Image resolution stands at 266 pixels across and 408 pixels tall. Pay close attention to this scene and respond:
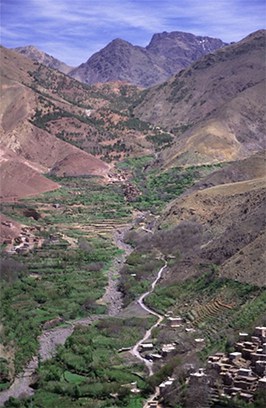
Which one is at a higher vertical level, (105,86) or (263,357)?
(105,86)

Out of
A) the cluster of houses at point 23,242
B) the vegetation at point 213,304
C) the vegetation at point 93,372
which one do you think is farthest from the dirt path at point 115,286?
the cluster of houses at point 23,242

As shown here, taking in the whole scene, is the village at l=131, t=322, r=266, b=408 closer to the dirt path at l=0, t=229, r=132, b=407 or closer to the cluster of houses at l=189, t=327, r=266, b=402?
the cluster of houses at l=189, t=327, r=266, b=402

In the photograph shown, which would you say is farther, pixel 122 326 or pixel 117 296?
pixel 117 296

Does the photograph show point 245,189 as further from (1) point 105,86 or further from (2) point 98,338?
(1) point 105,86

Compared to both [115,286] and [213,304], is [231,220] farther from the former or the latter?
[213,304]

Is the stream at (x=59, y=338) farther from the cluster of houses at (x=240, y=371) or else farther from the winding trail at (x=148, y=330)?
the cluster of houses at (x=240, y=371)

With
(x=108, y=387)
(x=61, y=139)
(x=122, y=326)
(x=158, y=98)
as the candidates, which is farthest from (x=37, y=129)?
(x=108, y=387)
